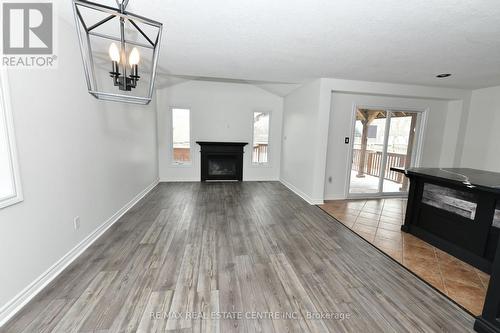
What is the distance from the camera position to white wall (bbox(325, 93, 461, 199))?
4.51m

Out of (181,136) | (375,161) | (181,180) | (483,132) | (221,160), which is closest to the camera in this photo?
(483,132)

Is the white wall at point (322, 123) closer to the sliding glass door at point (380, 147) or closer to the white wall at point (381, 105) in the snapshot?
the white wall at point (381, 105)

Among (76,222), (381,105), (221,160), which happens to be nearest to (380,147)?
(381,105)

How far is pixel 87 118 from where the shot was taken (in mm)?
2543

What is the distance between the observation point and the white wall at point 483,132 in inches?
172

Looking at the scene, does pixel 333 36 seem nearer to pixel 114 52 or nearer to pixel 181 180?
pixel 114 52

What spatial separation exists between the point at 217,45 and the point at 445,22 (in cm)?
233

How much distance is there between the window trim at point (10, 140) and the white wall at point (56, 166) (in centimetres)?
5

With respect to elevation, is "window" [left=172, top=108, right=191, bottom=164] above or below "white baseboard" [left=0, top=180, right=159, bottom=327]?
above

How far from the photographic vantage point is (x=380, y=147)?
482 centimetres

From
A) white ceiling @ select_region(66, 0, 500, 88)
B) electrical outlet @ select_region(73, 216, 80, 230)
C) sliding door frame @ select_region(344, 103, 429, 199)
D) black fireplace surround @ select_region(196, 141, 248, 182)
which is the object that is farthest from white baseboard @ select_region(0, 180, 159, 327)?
sliding door frame @ select_region(344, 103, 429, 199)

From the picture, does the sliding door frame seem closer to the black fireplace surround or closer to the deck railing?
the deck railing

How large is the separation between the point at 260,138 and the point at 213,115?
5.01ft

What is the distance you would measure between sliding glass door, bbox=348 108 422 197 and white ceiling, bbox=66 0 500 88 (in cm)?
110
